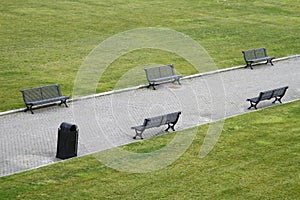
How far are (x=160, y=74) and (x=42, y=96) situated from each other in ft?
18.7

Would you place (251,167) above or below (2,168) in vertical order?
below

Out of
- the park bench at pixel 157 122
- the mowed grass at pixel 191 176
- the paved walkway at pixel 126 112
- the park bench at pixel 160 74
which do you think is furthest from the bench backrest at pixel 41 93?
the mowed grass at pixel 191 176

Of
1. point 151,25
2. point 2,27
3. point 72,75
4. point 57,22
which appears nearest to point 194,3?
point 151,25

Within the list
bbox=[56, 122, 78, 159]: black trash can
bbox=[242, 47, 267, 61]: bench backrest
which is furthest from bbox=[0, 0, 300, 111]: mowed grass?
bbox=[56, 122, 78, 159]: black trash can

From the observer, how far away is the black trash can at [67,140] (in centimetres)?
2011

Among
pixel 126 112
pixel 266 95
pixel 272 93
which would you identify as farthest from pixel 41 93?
pixel 272 93

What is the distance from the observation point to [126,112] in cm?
2475

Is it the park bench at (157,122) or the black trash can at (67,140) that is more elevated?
the black trash can at (67,140)

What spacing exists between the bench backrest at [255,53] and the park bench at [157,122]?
33.2 ft

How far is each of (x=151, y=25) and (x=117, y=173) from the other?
71.2 ft

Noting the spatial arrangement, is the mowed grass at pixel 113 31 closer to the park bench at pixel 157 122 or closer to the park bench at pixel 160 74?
the park bench at pixel 160 74

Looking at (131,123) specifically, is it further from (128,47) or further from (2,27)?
(2,27)

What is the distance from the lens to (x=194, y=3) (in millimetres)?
47375

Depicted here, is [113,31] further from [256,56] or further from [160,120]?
[160,120]
